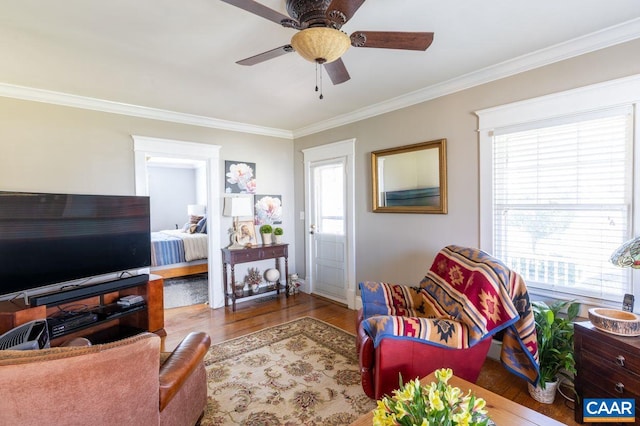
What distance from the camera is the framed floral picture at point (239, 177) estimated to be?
4156 mm

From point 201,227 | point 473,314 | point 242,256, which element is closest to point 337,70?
point 473,314

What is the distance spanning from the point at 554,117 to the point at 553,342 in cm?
162

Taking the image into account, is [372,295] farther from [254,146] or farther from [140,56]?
[254,146]

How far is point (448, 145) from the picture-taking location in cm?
289

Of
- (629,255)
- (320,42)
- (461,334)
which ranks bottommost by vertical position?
(461,334)

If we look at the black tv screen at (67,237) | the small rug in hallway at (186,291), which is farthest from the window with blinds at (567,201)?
the small rug in hallway at (186,291)

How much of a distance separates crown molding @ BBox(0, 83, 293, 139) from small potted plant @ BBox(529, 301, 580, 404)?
385 cm

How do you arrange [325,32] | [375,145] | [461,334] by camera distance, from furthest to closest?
[375,145] < [461,334] < [325,32]

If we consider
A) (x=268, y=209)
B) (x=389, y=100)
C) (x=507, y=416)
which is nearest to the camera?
(x=507, y=416)

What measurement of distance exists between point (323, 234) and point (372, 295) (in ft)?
6.35

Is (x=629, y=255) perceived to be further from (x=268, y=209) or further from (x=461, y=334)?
(x=268, y=209)

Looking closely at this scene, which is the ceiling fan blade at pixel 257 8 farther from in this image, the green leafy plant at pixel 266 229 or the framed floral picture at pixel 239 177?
the green leafy plant at pixel 266 229

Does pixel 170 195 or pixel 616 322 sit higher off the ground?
pixel 170 195

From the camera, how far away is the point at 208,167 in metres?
4.02
